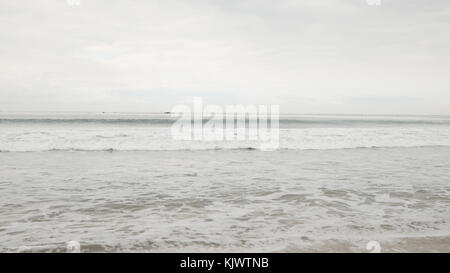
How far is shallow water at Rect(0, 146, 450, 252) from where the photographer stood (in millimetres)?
4547

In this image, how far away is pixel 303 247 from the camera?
4.37 m

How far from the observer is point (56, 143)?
58.8 ft

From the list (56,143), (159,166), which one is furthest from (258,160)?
(56,143)

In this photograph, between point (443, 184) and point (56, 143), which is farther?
point (56, 143)

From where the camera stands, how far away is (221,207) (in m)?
6.34

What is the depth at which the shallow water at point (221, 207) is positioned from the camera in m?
4.55

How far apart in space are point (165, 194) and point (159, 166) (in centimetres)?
440

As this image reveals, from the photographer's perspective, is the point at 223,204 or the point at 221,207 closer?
the point at 221,207

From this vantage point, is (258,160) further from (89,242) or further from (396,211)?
(89,242)
